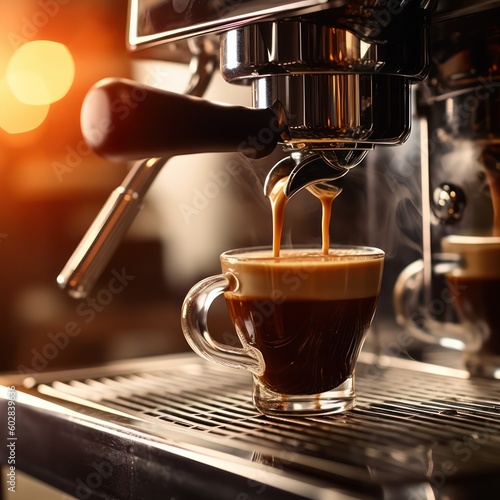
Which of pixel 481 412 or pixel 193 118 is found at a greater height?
pixel 193 118

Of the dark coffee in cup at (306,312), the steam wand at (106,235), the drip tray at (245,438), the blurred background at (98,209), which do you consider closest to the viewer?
the drip tray at (245,438)

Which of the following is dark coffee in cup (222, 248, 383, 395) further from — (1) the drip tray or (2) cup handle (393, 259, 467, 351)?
(2) cup handle (393, 259, 467, 351)

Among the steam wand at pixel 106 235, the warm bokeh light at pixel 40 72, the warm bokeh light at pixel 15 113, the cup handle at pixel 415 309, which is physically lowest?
the cup handle at pixel 415 309

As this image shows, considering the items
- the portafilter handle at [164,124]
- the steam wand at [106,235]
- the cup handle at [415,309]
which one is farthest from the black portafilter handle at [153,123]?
the cup handle at [415,309]

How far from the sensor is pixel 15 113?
888 millimetres

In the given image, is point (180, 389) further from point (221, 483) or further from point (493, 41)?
point (493, 41)

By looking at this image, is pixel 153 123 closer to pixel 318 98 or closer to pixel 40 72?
pixel 318 98

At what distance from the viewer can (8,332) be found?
0.86 meters

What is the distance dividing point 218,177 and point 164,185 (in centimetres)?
6

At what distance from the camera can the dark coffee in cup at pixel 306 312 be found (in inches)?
23.2

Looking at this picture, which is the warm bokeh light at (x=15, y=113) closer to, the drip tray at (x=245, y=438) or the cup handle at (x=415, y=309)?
the drip tray at (x=245, y=438)

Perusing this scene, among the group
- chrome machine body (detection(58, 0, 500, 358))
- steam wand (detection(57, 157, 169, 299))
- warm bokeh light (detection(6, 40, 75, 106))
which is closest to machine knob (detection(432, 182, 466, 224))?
chrome machine body (detection(58, 0, 500, 358))

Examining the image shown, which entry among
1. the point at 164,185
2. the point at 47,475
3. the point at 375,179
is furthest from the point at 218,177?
the point at 47,475

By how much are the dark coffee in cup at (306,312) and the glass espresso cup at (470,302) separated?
133 mm
